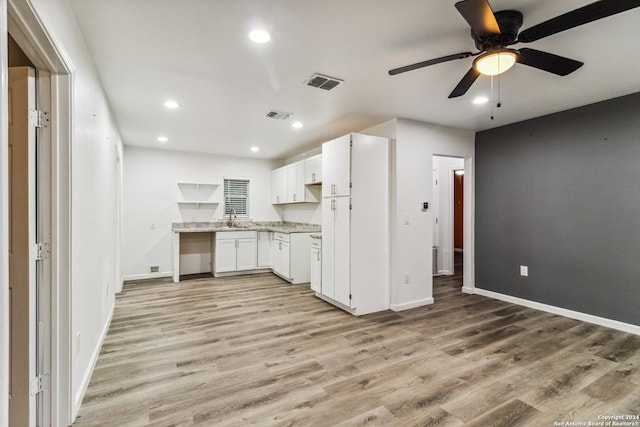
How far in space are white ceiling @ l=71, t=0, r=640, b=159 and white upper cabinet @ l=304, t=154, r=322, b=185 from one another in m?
0.98

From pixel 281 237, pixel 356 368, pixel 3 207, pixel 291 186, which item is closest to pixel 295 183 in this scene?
pixel 291 186

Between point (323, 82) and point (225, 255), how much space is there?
13.2 feet

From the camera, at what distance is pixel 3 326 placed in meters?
0.93

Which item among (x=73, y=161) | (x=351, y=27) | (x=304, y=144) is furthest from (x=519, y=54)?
(x=304, y=144)

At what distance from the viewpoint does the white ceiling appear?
184 cm

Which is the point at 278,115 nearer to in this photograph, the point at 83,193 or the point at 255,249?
the point at 83,193

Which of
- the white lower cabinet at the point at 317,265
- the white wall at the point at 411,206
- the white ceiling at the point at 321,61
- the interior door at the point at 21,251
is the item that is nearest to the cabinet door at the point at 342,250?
the white lower cabinet at the point at 317,265

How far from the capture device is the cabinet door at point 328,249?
13.1ft

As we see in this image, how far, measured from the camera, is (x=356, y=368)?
8.07ft

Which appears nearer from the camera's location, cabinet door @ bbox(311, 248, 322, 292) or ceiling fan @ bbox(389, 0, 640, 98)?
ceiling fan @ bbox(389, 0, 640, 98)

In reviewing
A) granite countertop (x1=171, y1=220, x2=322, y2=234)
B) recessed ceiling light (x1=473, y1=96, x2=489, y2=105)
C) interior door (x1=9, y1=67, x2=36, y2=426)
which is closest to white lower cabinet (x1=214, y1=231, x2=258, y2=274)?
granite countertop (x1=171, y1=220, x2=322, y2=234)

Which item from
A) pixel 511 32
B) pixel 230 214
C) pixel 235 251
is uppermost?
pixel 511 32

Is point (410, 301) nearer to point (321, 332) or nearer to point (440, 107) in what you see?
point (321, 332)

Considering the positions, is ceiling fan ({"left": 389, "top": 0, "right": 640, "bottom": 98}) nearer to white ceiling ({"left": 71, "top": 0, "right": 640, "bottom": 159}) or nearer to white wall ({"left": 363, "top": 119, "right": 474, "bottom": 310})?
white ceiling ({"left": 71, "top": 0, "right": 640, "bottom": 159})
